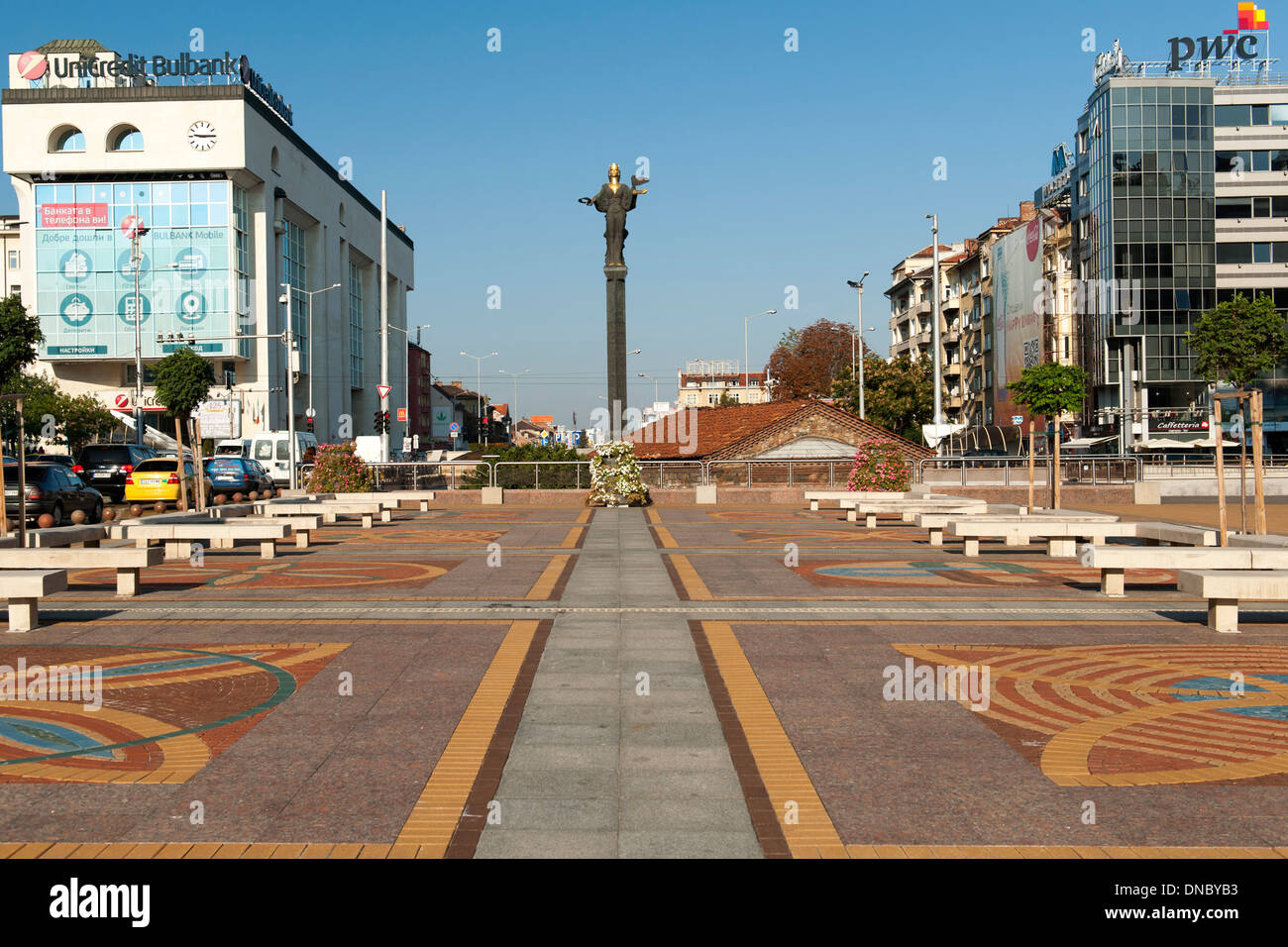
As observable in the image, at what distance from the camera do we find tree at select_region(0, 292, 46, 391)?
143 feet

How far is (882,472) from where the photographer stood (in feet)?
101

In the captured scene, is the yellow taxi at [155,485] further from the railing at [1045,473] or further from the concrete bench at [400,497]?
the railing at [1045,473]

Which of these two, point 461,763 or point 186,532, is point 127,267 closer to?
point 186,532

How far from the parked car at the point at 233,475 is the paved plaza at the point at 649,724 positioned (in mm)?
22479

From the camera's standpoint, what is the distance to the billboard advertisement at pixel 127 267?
70.4 m

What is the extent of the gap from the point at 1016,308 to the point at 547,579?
6941cm

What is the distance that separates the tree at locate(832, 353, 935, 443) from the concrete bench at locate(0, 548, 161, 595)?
207 ft

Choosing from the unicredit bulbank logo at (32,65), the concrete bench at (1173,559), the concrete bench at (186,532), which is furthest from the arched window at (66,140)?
the concrete bench at (1173,559)

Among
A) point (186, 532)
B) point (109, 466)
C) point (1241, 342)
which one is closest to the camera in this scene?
point (186, 532)

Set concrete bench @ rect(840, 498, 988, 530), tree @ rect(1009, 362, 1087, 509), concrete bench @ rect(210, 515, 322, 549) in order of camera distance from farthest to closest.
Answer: tree @ rect(1009, 362, 1087, 509) → concrete bench @ rect(840, 498, 988, 530) → concrete bench @ rect(210, 515, 322, 549)

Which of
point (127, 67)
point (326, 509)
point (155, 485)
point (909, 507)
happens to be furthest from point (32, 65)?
point (909, 507)

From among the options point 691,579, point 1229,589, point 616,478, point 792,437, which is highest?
point 792,437

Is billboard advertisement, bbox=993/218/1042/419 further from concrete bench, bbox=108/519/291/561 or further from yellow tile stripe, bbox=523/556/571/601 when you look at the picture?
concrete bench, bbox=108/519/291/561

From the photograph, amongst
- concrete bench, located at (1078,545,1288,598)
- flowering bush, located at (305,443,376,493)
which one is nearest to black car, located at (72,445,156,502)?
flowering bush, located at (305,443,376,493)
